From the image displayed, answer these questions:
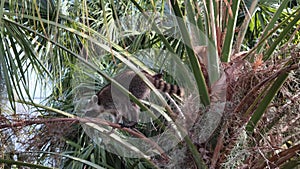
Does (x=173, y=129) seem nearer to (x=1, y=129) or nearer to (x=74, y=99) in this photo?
(x=1, y=129)

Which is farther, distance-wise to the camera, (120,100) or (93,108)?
(93,108)

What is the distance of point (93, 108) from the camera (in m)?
3.23

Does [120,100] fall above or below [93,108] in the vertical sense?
above

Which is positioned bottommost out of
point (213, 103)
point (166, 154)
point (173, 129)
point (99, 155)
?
point (99, 155)

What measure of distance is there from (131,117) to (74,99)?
82 centimetres

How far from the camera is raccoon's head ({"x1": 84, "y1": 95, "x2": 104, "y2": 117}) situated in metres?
3.21

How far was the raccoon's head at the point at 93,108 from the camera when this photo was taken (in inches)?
126

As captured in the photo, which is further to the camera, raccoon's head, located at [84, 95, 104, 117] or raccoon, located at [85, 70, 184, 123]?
raccoon's head, located at [84, 95, 104, 117]

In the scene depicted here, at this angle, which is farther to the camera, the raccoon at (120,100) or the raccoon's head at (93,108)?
the raccoon's head at (93,108)

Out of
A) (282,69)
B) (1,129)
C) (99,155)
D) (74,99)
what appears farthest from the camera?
(74,99)

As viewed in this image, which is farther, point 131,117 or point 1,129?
point 131,117

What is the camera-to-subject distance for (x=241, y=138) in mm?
1630

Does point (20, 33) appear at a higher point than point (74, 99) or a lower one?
higher

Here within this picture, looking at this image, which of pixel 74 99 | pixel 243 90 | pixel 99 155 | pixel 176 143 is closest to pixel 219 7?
pixel 243 90
